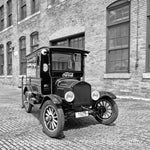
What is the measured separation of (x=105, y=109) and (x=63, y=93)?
1317mm

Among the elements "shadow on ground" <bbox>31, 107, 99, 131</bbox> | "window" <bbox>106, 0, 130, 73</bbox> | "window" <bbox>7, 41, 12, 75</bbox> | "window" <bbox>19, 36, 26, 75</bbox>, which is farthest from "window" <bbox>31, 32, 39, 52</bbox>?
"shadow on ground" <bbox>31, 107, 99, 131</bbox>

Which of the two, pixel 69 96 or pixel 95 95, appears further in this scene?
pixel 95 95

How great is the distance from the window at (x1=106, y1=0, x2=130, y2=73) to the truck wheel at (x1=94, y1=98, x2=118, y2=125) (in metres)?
4.24

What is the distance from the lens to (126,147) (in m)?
3.41

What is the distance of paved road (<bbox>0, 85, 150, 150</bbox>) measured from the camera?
11.4ft

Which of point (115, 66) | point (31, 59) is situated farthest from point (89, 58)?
point (31, 59)

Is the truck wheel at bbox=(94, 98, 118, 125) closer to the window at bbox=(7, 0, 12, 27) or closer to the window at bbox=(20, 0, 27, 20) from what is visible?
the window at bbox=(20, 0, 27, 20)

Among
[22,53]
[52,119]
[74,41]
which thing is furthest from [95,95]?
[22,53]

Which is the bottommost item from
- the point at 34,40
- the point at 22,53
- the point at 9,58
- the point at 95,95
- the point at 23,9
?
the point at 95,95

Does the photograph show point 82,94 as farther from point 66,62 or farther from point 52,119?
point 66,62

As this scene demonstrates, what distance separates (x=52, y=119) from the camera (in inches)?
163

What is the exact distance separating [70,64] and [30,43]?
1113 centimetres

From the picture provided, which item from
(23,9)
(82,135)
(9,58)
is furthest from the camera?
(9,58)

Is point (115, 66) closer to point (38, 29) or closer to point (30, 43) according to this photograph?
point (38, 29)
